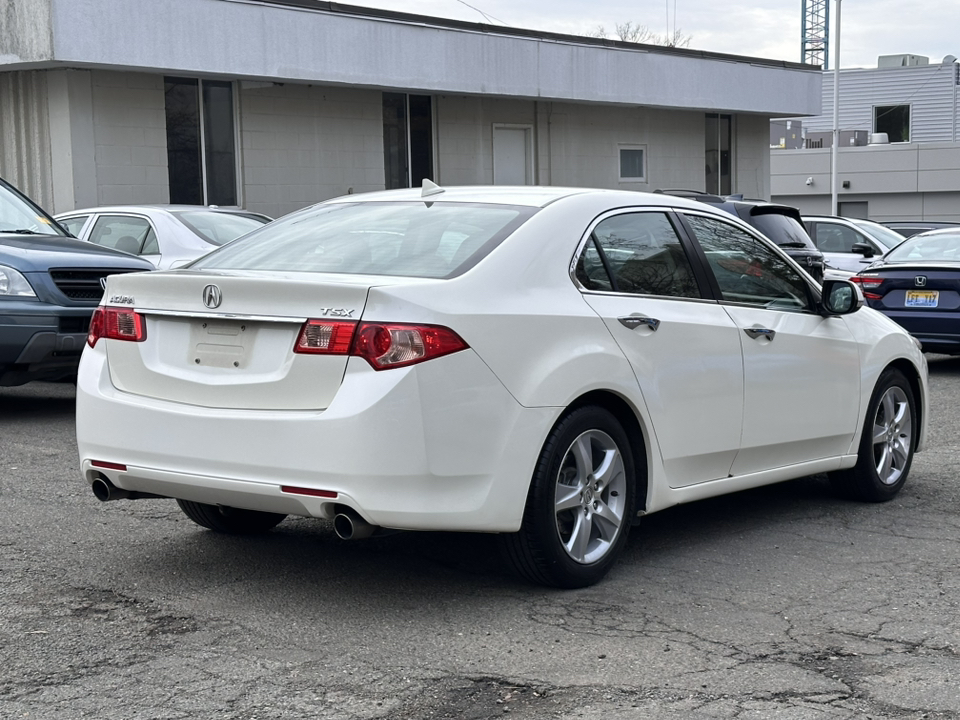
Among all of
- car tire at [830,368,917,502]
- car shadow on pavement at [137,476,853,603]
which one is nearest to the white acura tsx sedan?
car shadow on pavement at [137,476,853,603]

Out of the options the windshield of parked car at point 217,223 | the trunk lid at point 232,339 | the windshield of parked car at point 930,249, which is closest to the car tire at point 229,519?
the trunk lid at point 232,339

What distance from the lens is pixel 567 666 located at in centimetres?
429

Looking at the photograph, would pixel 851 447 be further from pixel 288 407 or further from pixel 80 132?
→ pixel 80 132

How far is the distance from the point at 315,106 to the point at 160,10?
384cm

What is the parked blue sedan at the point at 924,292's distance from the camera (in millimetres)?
13273

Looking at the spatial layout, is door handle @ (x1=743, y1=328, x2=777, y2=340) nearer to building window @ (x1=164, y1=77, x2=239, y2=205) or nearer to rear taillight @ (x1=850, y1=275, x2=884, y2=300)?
rear taillight @ (x1=850, y1=275, x2=884, y2=300)

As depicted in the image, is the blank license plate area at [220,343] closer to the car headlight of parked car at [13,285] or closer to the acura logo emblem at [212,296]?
the acura logo emblem at [212,296]

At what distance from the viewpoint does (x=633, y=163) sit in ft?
88.9

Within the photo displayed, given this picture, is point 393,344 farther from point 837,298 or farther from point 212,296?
point 837,298

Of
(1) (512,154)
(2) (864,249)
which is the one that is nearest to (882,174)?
(1) (512,154)

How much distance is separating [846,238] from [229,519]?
15342mm

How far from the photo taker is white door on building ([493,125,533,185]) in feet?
79.5

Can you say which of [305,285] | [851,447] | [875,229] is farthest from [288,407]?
[875,229]

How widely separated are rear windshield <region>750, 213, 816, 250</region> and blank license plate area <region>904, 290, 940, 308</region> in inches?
51.3
